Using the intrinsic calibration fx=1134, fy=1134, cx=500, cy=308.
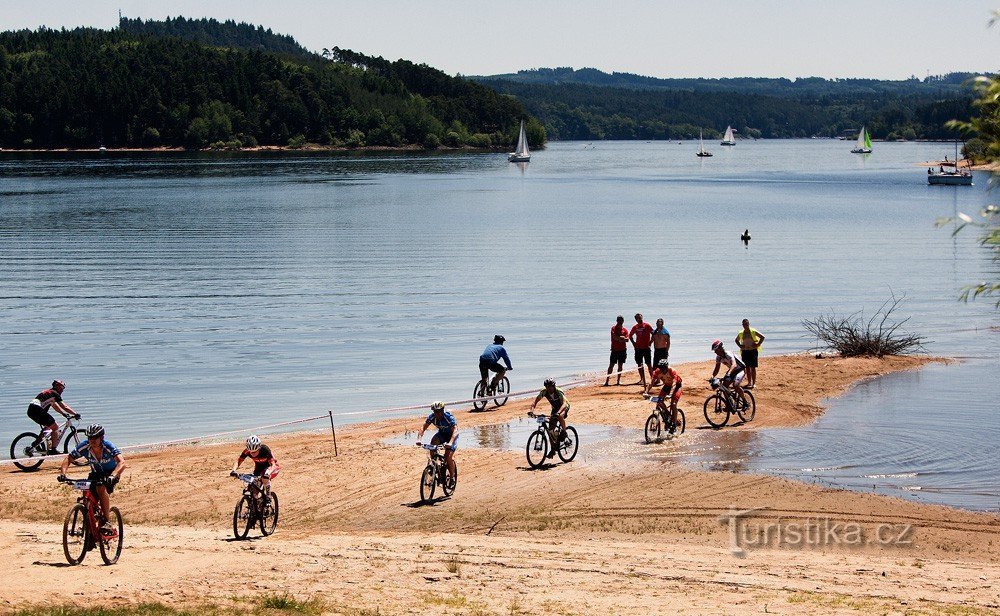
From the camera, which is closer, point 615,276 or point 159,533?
point 159,533

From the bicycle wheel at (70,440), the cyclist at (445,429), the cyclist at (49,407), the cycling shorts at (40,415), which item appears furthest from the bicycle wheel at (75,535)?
the bicycle wheel at (70,440)

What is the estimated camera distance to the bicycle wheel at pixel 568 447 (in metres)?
23.6

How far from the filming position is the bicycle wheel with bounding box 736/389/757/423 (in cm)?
2745

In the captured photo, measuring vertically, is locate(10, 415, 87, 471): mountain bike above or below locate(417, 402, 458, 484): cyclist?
below

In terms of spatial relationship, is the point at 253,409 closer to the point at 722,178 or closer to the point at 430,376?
the point at 430,376

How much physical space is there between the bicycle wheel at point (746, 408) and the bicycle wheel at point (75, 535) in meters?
16.1

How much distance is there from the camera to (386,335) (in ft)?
145

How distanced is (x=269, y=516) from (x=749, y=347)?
15453 mm

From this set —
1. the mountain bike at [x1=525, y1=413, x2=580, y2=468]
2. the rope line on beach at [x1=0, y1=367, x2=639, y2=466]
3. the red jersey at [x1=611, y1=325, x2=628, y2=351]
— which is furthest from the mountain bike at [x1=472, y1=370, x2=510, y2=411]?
the mountain bike at [x1=525, y1=413, x2=580, y2=468]

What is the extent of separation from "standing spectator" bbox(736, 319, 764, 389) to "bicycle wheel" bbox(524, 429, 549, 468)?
8.16m

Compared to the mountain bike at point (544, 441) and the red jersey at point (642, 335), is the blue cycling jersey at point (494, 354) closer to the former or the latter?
the red jersey at point (642, 335)

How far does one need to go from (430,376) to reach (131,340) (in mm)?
13850

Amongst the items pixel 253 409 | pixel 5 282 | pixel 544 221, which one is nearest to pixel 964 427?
pixel 253 409

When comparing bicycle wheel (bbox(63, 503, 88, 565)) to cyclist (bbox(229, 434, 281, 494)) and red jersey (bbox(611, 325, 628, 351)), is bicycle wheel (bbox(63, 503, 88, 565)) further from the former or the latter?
red jersey (bbox(611, 325, 628, 351))
